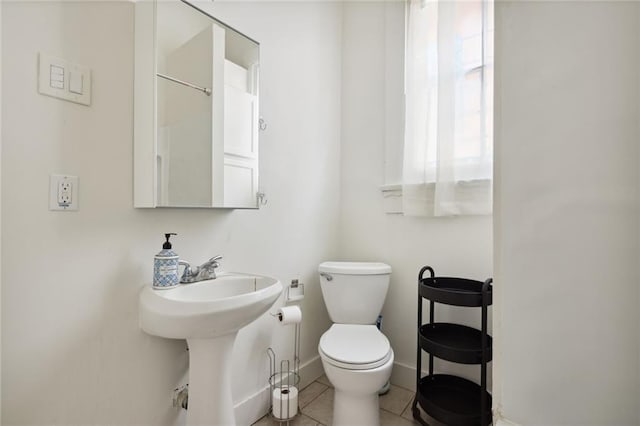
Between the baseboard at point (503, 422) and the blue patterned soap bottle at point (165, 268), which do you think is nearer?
the baseboard at point (503, 422)

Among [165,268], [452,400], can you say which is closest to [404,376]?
[452,400]

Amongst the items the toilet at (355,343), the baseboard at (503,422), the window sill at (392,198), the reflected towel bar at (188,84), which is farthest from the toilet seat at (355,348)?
the reflected towel bar at (188,84)

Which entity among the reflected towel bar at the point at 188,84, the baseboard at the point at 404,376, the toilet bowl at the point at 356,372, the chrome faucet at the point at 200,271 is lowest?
the baseboard at the point at 404,376

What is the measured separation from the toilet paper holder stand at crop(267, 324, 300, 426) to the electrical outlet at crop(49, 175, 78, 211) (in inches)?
45.5

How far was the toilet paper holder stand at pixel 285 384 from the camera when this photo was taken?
1494 millimetres

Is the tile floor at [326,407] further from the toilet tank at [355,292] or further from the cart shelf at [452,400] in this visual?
the toilet tank at [355,292]

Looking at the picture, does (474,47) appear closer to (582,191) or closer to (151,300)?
(582,191)

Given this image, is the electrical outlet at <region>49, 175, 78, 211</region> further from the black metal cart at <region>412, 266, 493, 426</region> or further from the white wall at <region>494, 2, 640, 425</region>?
the black metal cart at <region>412, 266, 493, 426</region>

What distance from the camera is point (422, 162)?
178 cm

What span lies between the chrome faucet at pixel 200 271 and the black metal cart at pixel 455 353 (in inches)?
39.4

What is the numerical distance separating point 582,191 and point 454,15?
166 centimetres

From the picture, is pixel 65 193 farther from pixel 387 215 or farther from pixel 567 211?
pixel 387 215

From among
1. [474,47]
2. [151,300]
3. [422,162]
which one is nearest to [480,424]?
[422,162]

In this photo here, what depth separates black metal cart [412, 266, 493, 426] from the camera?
129 cm
